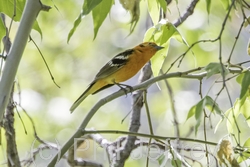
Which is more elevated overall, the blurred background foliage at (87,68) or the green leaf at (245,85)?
the blurred background foliage at (87,68)

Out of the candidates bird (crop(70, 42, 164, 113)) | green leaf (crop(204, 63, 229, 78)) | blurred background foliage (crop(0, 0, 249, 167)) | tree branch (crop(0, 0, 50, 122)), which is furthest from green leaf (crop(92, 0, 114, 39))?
blurred background foliage (crop(0, 0, 249, 167))

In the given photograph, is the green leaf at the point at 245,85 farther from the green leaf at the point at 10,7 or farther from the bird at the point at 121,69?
the bird at the point at 121,69

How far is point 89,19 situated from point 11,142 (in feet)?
7.91

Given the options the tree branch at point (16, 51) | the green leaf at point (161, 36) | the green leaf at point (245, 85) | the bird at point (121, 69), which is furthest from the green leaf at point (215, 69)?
the bird at point (121, 69)

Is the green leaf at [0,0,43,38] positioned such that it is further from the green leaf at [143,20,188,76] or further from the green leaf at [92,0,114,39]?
the green leaf at [143,20,188,76]

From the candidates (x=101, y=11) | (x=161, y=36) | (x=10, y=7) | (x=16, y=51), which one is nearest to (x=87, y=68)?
(x=161, y=36)

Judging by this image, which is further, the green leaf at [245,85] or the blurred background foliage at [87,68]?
the blurred background foliage at [87,68]

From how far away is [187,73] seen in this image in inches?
56.3

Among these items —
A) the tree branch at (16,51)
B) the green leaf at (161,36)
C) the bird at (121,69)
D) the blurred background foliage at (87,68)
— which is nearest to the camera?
the tree branch at (16,51)

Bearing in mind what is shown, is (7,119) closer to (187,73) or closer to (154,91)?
(187,73)

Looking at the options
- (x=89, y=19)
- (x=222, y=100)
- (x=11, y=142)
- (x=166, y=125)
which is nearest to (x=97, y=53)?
(x=89, y=19)

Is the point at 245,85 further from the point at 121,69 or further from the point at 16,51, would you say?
the point at 121,69

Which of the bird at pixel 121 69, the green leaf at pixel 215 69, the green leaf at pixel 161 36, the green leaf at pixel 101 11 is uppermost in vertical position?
the bird at pixel 121 69

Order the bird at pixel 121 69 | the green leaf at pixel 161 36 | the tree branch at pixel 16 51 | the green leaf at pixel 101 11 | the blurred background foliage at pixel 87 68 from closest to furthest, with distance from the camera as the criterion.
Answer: the tree branch at pixel 16 51
the green leaf at pixel 101 11
the green leaf at pixel 161 36
the bird at pixel 121 69
the blurred background foliage at pixel 87 68
